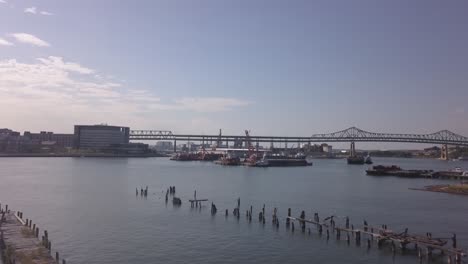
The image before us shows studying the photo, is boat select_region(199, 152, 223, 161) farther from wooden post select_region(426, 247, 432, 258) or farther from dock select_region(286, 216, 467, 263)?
wooden post select_region(426, 247, 432, 258)

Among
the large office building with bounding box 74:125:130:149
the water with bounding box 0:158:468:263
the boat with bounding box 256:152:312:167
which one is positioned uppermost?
the large office building with bounding box 74:125:130:149

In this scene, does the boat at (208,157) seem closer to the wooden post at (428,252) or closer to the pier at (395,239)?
the pier at (395,239)

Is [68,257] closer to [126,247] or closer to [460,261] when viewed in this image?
[126,247]

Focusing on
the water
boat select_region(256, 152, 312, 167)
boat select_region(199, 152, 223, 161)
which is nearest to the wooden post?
the water

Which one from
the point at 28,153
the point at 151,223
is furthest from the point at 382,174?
the point at 28,153

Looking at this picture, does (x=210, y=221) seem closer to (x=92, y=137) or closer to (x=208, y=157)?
(x=208, y=157)

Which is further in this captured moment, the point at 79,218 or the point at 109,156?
the point at 109,156

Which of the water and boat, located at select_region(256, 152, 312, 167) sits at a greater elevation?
boat, located at select_region(256, 152, 312, 167)

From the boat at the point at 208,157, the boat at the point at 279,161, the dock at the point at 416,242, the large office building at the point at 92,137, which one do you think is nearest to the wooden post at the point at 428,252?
the dock at the point at 416,242

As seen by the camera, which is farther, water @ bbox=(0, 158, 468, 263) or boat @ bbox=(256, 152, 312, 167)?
boat @ bbox=(256, 152, 312, 167)

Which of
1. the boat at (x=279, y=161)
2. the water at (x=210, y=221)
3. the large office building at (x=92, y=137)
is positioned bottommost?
the water at (x=210, y=221)

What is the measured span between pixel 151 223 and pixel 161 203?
36.4 ft

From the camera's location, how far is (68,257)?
77.6 feet

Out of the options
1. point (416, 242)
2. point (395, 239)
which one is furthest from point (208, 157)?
point (416, 242)
